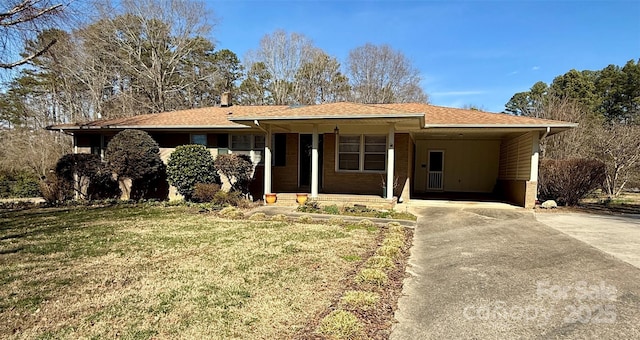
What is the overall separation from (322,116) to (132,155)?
6772mm

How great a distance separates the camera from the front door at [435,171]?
53.8 ft

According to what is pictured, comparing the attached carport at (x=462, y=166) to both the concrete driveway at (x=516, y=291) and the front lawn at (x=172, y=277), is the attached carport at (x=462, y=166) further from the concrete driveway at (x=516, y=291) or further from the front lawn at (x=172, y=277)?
A: the front lawn at (x=172, y=277)

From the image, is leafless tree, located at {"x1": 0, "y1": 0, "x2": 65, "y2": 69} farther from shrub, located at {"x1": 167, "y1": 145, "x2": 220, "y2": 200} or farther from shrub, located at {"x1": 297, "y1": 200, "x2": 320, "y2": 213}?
shrub, located at {"x1": 297, "y1": 200, "x2": 320, "y2": 213}

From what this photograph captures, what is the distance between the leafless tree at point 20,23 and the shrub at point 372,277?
8.59 m

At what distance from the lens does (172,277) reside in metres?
4.48

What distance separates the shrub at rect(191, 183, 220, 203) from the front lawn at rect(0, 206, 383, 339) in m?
3.32

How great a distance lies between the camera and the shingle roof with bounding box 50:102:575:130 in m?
10.4

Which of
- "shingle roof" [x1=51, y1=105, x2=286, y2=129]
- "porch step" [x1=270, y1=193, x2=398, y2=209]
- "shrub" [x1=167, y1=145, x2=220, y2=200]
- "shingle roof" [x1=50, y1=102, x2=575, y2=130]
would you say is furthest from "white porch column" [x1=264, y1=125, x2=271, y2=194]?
"shrub" [x1=167, y1=145, x2=220, y2=200]

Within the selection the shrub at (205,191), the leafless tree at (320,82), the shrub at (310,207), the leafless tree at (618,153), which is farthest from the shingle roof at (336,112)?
the leafless tree at (320,82)

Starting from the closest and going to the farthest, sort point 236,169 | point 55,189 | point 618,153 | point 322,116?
point 322,116 → point 236,169 → point 55,189 → point 618,153

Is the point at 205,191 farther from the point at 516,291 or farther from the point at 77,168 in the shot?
the point at 516,291

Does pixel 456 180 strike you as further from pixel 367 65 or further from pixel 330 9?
pixel 367 65

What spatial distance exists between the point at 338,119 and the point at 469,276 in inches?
259

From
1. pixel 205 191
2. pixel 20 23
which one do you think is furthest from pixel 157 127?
pixel 20 23
